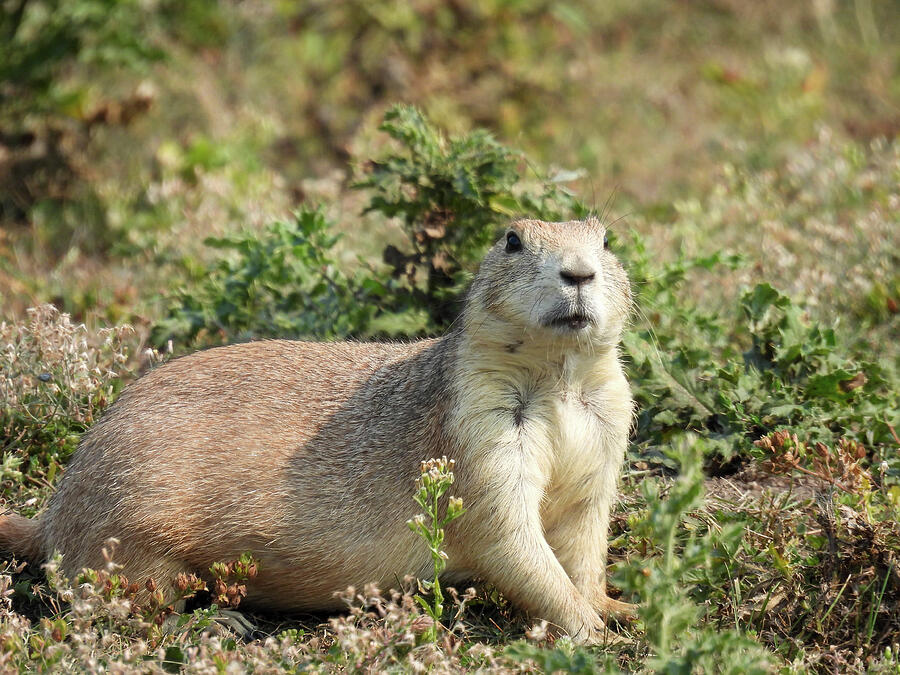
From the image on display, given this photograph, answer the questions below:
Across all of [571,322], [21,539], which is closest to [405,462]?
A: [571,322]

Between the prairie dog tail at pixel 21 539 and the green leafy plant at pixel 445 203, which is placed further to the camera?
the green leafy plant at pixel 445 203

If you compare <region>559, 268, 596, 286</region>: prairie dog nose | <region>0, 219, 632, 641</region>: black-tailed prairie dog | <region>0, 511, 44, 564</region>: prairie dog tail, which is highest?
<region>559, 268, 596, 286</region>: prairie dog nose

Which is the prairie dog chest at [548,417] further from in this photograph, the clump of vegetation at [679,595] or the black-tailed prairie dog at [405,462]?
the clump of vegetation at [679,595]

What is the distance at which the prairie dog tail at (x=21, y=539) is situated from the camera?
4773 mm

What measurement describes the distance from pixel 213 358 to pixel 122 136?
4902mm

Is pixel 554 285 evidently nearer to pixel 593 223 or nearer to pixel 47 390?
pixel 593 223

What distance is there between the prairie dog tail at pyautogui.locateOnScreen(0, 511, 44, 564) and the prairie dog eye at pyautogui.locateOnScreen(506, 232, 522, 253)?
2399 mm

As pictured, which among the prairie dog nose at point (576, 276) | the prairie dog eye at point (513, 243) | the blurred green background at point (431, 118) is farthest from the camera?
the blurred green background at point (431, 118)

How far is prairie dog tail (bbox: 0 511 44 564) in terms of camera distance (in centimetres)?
477

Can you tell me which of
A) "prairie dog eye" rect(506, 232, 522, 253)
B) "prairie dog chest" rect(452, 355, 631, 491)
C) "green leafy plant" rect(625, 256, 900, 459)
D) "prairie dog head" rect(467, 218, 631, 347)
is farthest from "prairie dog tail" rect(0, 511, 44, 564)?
"green leafy plant" rect(625, 256, 900, 459)

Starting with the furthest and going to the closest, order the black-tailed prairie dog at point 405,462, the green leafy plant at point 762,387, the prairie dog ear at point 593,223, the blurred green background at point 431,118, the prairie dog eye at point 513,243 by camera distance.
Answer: the blurred green background at point 431,118
the green leafy plant at point 762,387
the prairie dog ear at point 593,223
the prairie dog eye at point 513,243
the black-tailed prairie dog at point 405,462

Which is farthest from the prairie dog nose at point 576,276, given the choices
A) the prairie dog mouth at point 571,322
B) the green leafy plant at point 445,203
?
the green leafy plant at point 445,203

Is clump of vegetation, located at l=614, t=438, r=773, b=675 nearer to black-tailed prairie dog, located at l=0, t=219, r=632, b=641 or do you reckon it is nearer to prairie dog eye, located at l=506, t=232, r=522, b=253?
black-tailed prairie dog, located at l=0, t=219, r=632, b=641

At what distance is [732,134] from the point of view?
10.1m
